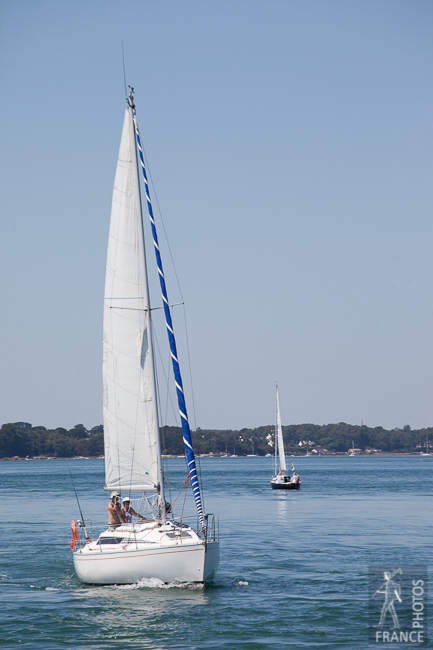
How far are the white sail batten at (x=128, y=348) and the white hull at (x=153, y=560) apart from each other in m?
2.63

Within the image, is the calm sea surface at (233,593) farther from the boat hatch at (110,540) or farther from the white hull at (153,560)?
the boat hatch at (110,540)

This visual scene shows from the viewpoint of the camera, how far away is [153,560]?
23938mm

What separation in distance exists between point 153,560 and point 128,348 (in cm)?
730

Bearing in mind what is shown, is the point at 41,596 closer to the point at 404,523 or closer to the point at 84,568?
the point at 84,568

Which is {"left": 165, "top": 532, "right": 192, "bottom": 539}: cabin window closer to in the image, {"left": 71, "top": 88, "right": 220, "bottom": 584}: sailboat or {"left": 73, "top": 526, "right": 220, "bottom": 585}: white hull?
{"left": 73, "top": 526, "right": 220, "bottom": 585}: white hull

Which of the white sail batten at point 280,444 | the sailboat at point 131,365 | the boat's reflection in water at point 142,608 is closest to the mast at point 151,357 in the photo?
the sailboat at point 131,365

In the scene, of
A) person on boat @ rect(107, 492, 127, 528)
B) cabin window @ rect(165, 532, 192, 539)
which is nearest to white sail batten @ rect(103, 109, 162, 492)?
person on boat @ rect(107, 492, 127, 528)

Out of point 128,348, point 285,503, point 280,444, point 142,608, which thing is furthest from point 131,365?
point 280,444

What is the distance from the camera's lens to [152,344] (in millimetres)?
27000

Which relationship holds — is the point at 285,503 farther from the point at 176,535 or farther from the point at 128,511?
the point at 176,535

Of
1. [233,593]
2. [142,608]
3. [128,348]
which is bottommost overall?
[233,593]

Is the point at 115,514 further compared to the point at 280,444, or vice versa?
the point at 280,444

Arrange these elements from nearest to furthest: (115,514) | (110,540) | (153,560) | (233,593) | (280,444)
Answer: (153,560) → (110,540) → (233,593) → (115,514) → (280,444)

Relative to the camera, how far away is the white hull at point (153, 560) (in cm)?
2386
